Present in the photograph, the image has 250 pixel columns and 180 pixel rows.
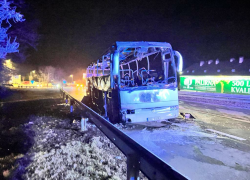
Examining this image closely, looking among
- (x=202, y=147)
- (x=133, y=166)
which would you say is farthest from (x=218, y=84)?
(x=133, y=166)

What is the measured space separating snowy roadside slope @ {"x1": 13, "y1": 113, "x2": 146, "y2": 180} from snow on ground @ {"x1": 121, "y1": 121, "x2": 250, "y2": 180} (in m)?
1.17

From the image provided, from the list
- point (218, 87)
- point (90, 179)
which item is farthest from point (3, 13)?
point (218, 87)

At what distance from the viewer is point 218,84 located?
24469 millimetres

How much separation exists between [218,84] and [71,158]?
2472cm

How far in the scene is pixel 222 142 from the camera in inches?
210

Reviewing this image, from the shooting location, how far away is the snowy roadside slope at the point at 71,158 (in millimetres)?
3525

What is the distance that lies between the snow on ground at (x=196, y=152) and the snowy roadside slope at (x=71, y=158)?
117 centimetres

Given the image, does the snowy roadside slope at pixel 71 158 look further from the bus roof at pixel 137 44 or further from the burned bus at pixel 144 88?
the bus roof at pixel 137 44

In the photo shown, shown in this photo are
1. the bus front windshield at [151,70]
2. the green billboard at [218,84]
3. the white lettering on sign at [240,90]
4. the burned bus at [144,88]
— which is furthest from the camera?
the green billboard at [218,84]

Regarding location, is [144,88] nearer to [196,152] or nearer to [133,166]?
[196,152]

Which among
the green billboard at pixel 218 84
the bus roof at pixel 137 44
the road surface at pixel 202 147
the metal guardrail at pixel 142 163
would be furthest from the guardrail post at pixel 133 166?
the green billboard at pixel 218 84

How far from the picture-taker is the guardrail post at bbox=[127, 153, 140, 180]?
2.46 metres

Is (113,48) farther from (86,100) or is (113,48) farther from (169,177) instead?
(86,100)

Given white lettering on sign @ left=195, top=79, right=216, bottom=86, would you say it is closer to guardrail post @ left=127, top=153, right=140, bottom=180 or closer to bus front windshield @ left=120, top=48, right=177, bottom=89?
bus front windshield @ left=120, top=48, right=177, bottom=89
